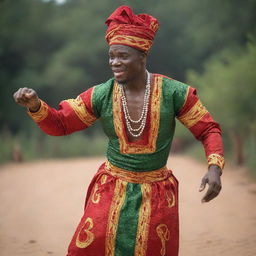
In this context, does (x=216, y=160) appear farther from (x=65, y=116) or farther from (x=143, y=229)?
(x=65, y=116)

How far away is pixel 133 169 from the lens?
4.05 metres

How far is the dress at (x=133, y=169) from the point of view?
3.95 metres

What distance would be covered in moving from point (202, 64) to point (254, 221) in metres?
19.0

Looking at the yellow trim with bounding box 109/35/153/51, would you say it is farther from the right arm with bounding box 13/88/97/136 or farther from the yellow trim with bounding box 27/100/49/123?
the yellow trim with bounding box 27/100/49/123

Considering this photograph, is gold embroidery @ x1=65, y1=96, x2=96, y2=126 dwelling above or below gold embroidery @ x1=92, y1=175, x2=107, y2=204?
above

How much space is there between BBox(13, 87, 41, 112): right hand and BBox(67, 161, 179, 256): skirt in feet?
2.39

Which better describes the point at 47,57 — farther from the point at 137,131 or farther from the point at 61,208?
the point at 137,131

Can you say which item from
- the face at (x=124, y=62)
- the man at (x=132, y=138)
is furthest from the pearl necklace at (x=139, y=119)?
the face at (x=124, y=62)

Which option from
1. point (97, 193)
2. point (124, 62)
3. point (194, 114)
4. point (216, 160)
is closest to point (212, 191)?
point (216, 160)

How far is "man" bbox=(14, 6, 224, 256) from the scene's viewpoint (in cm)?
395

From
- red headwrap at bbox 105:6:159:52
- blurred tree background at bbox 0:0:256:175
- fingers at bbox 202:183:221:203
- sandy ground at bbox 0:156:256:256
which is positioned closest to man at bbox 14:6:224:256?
red headwrap at bbox 105:6:159:52

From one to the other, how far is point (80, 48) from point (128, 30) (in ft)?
74.3

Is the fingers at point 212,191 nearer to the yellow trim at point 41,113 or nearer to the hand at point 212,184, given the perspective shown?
the hand at point 212,184

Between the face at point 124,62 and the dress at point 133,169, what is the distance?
0.60 feet
